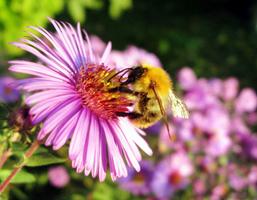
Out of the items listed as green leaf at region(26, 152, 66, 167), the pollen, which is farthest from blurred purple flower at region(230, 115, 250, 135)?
green leaf at region(26, 152, 66, 167)

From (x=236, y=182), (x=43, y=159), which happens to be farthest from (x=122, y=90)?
(x=236, y=182)

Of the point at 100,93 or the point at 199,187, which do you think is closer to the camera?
the point at 100,93

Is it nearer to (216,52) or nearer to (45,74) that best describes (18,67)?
(45,74)

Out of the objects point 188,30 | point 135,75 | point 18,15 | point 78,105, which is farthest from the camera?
point 188,30

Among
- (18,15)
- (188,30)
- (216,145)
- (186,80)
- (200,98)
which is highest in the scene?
(188,30)

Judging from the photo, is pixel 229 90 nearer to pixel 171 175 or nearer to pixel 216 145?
pixel 216 145

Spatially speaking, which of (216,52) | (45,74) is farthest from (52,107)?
(216,52)

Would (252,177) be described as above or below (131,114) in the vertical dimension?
below

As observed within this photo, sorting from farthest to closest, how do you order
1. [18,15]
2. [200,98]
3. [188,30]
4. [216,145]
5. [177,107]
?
[188,30] < [18,15] < [200,98] < [216,145] < [177,107]
